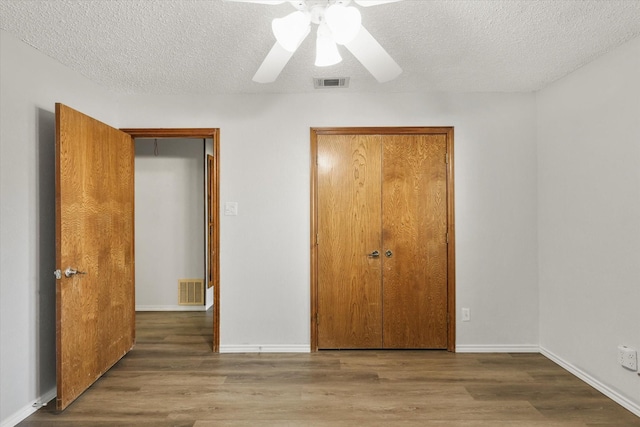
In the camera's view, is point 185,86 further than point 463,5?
Yes

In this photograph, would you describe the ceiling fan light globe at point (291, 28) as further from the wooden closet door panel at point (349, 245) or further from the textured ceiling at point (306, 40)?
the wooden closet door panel at point (349, 245)

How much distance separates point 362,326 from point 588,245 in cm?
179

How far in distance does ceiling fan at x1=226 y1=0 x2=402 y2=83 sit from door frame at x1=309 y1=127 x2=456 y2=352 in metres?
1.20

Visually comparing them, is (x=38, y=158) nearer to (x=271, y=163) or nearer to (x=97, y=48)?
(x=97, y=48)

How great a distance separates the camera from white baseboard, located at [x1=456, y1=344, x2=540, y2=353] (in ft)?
10.1

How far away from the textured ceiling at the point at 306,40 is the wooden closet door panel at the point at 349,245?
2.04 ft

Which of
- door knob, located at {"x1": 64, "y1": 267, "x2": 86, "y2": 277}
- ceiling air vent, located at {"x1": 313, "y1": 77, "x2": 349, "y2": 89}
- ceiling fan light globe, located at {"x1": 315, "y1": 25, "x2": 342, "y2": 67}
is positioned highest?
ceiling air vent, located at {"x1": 313, "y1": 77, "x2": 349, "y2": 89}

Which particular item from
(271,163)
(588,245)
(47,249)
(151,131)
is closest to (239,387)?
(47,249)

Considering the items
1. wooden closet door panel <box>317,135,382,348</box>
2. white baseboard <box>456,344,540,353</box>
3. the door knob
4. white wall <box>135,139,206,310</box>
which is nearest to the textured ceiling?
wooden closet door panel <box>317,135,382,348</box>

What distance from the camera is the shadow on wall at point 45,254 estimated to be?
227cm

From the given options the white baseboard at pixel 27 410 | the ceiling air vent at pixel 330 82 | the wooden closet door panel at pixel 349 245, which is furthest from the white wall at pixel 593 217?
the white baseboard at pixel 27 410

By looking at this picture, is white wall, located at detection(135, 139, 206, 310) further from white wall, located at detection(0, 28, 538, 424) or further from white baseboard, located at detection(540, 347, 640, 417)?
white baseboard, located at detection(540, 347, 640, 417)

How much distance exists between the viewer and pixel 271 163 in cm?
312

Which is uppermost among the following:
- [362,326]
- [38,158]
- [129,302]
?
[38,158]
